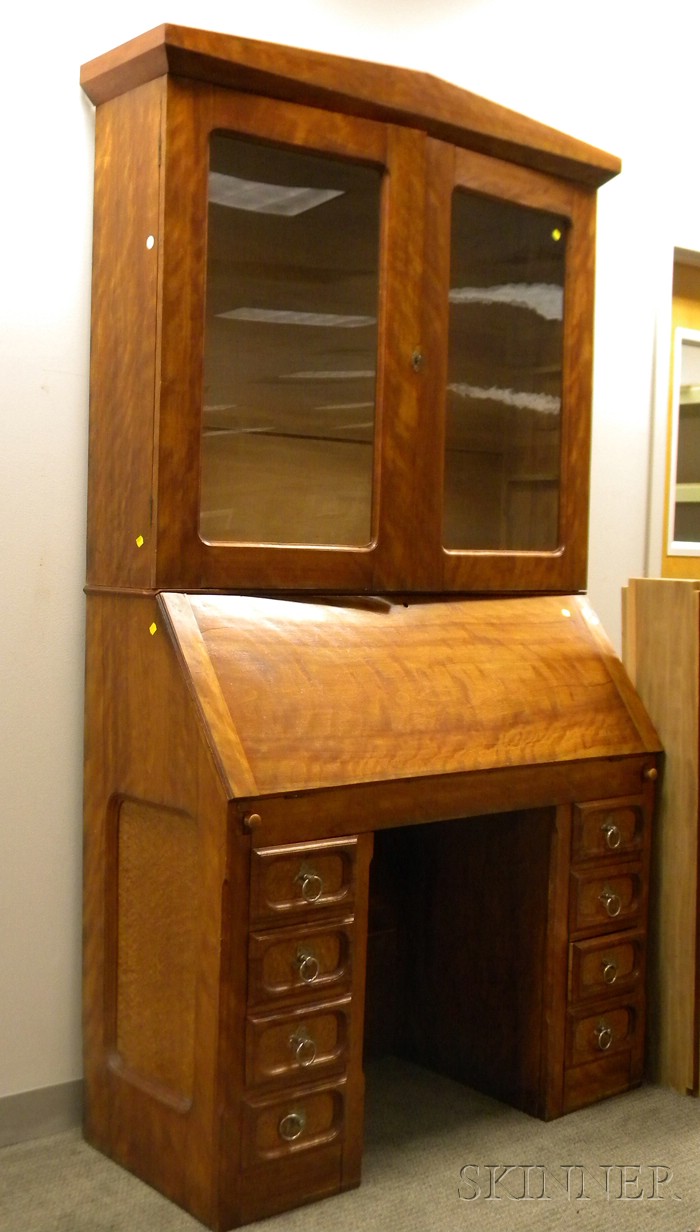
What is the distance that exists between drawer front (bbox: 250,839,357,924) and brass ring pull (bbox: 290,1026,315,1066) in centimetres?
19

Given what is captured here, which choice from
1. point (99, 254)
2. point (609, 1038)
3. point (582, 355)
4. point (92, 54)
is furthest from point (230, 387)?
point (609, 1038)

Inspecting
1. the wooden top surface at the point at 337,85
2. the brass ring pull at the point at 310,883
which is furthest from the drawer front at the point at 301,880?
the wooden top surface at the point at 337,85

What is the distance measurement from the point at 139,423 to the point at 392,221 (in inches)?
23.5

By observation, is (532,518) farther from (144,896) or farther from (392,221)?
(144,896)

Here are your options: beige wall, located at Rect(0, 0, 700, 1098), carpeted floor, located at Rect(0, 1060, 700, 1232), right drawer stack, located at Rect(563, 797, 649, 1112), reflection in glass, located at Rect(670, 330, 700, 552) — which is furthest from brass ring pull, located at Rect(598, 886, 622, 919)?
reflection in glass, located at Rect(670, 330, 700, 552)

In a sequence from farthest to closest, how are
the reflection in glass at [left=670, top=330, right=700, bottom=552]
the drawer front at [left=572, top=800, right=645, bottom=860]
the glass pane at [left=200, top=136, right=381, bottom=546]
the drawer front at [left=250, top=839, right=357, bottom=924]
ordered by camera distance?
the reflection in glass at [left=670, top=330, right=700, bottom=552], the drawer front at [left=572, top=800, right=645, bottom=860], the glass pane at [left=200, top=136, right=381, bottom=546], the drawer front at [left=250, top=839, right=357, bottom=924]

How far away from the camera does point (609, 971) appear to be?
247 cm

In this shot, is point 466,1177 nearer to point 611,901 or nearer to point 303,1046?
point 303,1046

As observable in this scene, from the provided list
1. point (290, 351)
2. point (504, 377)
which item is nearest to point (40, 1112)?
point (290, 351)

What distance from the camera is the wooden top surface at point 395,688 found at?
6.56ft

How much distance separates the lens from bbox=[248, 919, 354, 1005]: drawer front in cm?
195

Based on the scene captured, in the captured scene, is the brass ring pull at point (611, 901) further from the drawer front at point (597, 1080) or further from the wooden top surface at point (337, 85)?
the wooden top surface at point (337, 85)

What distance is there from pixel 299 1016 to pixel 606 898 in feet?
2.43

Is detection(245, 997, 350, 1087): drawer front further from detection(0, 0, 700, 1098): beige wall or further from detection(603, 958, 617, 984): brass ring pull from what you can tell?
detection(603, 958, 617, 984): brass ring pull
